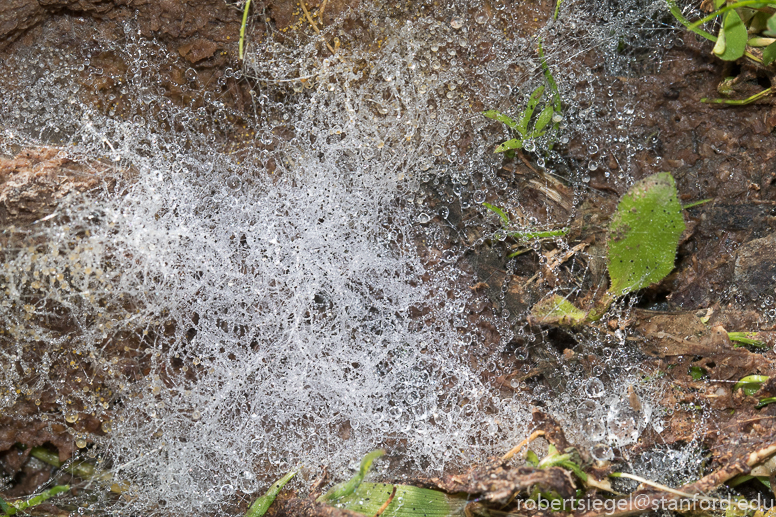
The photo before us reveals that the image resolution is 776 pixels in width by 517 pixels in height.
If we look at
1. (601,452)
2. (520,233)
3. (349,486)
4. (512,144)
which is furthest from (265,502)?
(512,144)

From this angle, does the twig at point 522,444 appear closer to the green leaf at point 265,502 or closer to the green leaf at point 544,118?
the green leaf at point 265,502

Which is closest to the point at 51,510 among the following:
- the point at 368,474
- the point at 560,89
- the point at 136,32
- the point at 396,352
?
the point at 368,474

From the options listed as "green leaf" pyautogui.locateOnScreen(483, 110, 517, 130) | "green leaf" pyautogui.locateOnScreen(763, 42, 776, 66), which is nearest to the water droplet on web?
"green leaf" pyautogui.locateOnScreen(483, 110, 517, 130)

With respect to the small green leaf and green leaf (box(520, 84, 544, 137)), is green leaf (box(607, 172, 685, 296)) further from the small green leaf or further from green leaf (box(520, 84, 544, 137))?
the small green leaf

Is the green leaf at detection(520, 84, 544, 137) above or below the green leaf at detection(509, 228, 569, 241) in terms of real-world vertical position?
above

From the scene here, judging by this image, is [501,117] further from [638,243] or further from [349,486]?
[349,486]
